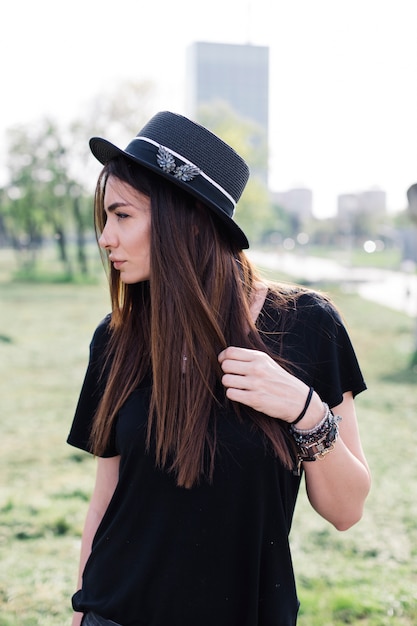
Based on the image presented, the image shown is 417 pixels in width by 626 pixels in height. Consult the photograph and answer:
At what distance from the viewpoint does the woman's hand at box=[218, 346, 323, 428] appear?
4.51 feet

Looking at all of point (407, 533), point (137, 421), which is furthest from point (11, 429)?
point (137, 421)

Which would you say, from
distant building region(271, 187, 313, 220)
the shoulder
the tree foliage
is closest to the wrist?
the shoulder

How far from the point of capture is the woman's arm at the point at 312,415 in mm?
1379

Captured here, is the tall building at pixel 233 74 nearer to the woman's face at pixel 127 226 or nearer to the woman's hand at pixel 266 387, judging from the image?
the woman's face at pixel 127 226

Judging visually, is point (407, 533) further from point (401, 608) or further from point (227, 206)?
point (227, 206)

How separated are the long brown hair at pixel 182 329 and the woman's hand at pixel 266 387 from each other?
0.22ft

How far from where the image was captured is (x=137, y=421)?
4.94 feet

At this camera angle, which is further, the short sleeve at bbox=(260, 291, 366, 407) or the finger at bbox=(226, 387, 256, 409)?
the short sleeve at bbox=(260, 291, 366, 407)

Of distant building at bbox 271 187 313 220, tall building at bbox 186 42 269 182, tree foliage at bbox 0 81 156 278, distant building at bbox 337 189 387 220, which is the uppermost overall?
tall building at bbox 186 42 269 182

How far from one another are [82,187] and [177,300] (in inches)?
1255

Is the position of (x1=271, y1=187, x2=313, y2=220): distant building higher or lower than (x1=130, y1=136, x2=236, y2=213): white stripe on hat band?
lower

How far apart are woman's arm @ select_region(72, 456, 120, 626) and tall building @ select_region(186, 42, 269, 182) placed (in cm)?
4593

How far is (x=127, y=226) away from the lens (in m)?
1.55

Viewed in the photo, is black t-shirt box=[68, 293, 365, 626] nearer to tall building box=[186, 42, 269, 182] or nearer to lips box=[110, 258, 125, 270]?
lips box=[110, 258, 125, 270]
